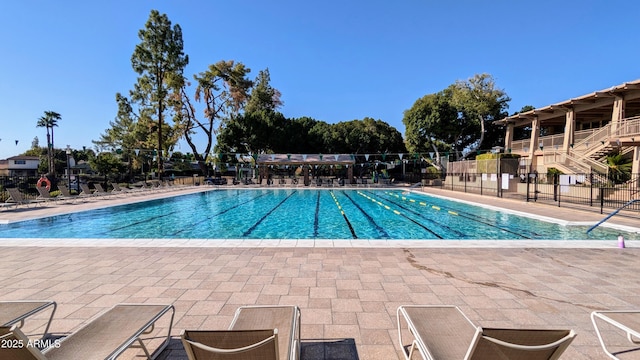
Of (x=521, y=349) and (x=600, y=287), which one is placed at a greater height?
(x=521, y=349)

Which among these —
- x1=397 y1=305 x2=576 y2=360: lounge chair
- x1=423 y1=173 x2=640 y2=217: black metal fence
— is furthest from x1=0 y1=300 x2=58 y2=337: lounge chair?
x1=423 y1=173 x2=640 y2=217: black metal fence

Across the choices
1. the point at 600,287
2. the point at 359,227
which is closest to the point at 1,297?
the point at 600,287

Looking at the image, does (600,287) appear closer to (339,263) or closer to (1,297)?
(339,263)

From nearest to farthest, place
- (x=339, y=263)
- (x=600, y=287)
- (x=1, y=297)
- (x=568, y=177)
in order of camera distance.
Result: (x=1, y=297)
(x=600, y=287)
(x=339, y=263)
(x=568, y=177)

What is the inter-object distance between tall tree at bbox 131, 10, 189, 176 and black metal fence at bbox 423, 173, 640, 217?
85.8ft

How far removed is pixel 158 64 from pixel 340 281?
3147 centimetres

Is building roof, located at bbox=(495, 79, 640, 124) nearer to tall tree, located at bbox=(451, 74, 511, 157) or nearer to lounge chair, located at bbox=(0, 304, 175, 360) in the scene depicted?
tall tree, located at bbox=(451, 74, 511, 157)

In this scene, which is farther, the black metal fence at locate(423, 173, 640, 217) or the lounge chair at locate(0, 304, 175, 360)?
the black metal fence at locate(423, 173, 640, 217)

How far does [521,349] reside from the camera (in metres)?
1.56

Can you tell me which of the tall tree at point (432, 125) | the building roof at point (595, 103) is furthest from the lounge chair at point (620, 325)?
the tall tree at point (432, 125)

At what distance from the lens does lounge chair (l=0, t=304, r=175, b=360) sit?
1542 mm

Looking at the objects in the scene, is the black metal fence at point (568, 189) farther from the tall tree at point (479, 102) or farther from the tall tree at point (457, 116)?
the tall tree at point (479, 102)

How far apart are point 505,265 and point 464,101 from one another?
92.7 ft

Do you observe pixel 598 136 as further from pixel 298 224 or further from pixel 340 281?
pixel 340 281
